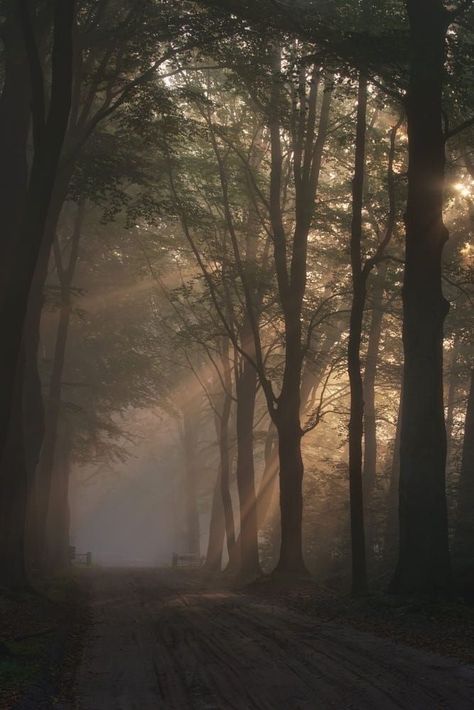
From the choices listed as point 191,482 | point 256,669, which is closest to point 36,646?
point 256,669

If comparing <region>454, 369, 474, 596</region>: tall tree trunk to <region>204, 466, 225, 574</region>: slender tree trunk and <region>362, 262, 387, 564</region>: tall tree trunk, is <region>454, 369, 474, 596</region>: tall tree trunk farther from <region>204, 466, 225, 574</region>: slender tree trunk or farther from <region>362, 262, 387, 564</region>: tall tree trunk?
<region>204, 466, 225, 574</region>: slender tree trunk

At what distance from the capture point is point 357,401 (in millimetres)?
15781

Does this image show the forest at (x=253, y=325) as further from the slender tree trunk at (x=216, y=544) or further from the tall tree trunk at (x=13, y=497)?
the slender tree trunk at (x=216, y=544)

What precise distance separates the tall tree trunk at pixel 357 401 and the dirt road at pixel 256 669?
10.5ft

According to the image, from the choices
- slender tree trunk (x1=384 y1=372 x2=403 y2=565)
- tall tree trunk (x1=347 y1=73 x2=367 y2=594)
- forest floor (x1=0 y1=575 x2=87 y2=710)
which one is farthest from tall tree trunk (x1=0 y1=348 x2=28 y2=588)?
slender tree trunk (x1=384 y1=372 x2=403 y2=565)

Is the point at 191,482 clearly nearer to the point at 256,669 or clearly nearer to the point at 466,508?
the point at 466,508

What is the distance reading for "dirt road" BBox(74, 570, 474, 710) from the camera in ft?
21.6

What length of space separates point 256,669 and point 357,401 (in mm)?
8518

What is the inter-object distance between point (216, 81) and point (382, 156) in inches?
294

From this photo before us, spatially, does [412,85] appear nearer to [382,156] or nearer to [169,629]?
[382,156]

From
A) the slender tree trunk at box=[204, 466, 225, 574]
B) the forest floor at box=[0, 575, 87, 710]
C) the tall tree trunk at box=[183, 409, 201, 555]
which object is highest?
the tall tree trunk at box=[183, 409, 201, 555]

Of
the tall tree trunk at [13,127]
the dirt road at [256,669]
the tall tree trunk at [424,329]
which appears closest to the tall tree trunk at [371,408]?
the tall tree trunk at [424,329]

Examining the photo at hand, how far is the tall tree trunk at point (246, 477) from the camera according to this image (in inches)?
984

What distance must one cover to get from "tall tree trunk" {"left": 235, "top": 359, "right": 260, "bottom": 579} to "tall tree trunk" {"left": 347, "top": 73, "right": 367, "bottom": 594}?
9777 millimetres
